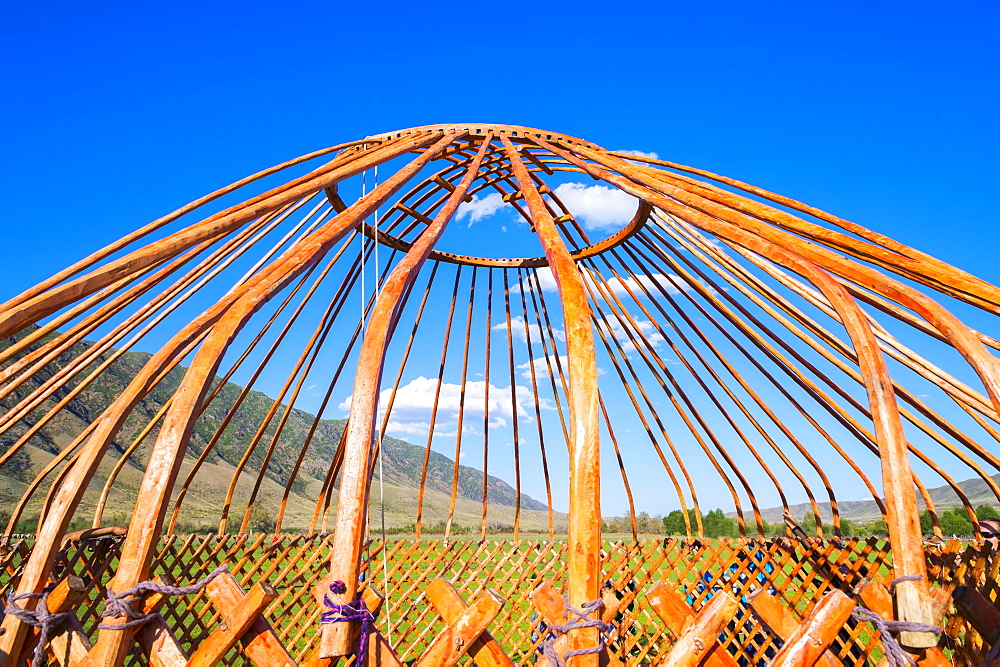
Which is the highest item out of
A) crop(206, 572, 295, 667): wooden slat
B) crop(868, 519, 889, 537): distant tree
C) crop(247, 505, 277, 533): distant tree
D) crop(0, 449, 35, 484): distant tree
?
crop(0, 449, 35, 484): distant tree

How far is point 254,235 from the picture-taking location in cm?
378

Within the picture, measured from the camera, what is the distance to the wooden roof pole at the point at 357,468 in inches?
66.9

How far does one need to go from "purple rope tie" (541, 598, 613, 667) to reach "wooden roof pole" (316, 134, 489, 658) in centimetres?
60

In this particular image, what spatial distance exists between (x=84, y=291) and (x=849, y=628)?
5028 mm

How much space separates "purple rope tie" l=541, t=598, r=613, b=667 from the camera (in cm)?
165

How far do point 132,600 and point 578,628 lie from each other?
1.32 meters

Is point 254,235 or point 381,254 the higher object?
point 381,254

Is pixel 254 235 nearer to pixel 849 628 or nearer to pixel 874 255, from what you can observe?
pixel 874 255

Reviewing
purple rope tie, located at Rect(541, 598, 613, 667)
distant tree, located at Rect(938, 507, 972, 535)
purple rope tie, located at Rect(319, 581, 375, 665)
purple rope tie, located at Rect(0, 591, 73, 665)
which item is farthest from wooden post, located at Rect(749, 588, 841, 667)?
distant tree, located at Rect(938, 507, 972, 535)

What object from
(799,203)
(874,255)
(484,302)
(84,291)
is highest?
(484,302)

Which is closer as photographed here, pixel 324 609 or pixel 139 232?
pixel 324 609

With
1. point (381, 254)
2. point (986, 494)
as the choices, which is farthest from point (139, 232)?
point (986, 494)

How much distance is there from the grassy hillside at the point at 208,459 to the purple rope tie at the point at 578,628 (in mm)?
3522

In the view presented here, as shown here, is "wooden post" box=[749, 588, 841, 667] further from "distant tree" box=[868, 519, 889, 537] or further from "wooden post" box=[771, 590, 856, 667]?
"distant tree" box=[868, 519, 889, 537]
